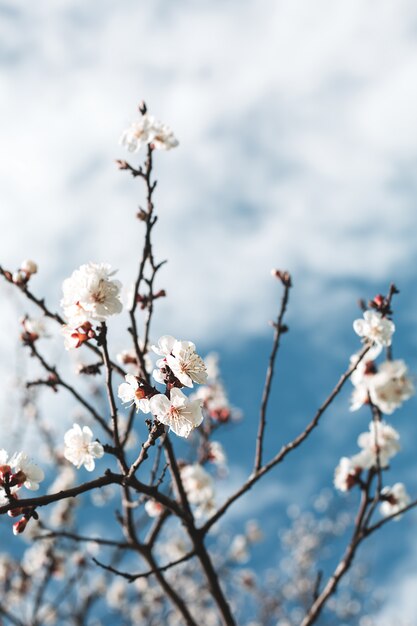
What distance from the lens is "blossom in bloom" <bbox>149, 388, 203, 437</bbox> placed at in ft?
5.69

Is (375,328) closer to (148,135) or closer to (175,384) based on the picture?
(175,384)

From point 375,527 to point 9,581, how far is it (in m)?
5.31

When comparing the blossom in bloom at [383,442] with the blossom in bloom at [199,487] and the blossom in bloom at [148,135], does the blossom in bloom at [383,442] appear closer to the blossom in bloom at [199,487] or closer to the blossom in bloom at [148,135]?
the blossom in bloom at [199,487]

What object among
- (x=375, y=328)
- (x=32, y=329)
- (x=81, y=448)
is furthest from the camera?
(x=32, y=329)

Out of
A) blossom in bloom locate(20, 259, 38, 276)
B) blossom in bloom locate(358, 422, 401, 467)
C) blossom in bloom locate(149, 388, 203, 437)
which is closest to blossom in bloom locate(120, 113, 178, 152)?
blossom in bloom locate(20, 259, 38, 276)

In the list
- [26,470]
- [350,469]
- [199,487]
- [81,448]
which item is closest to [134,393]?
[26,470]

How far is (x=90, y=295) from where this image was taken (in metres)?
2.09

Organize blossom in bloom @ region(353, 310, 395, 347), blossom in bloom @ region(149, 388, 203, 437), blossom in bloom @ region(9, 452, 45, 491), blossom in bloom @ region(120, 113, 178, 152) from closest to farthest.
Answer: blossom in bloom @ region(149, 388, 203, 437) < blossom in bloom @ region(9, 452, 45, 491) < blossom in bloom @ region(353, 310, 395, 347) < blossom in bloom @ region(120, 113, 178, 152)

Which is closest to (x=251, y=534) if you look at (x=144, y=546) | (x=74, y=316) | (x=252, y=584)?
(x=252, y=584)

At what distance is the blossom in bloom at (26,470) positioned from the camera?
1.98m

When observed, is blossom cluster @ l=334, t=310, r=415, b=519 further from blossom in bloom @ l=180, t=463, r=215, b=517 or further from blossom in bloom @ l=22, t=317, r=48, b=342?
blossom in bloom @ l=22, t=317, r=48, b=342

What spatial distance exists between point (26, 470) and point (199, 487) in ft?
7.20

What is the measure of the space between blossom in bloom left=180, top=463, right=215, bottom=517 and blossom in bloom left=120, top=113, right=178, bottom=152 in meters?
2.19

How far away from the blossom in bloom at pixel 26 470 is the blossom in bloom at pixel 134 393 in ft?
1.39
